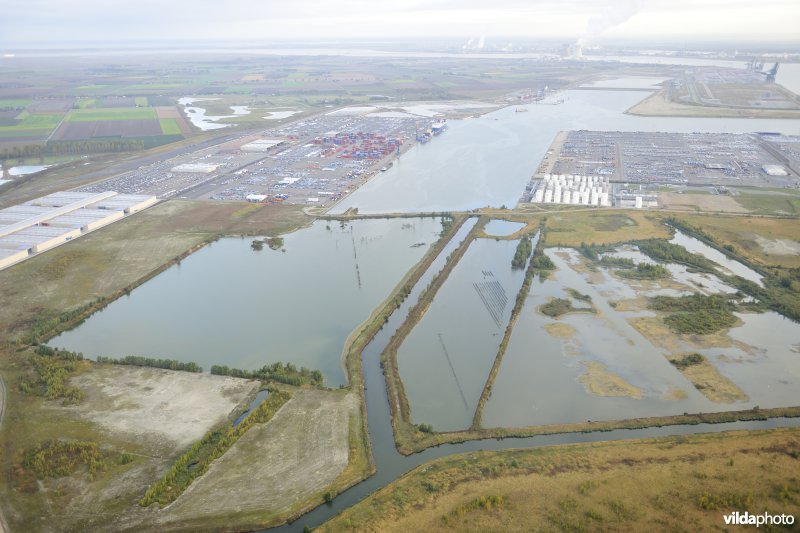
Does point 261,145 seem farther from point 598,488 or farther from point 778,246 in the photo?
point 598,488

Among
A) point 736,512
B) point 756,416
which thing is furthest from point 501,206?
point 736,512

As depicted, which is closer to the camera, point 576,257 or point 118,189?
point 576,257

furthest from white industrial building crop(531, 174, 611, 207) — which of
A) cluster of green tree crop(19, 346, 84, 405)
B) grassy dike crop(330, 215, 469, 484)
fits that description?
cluster of green tree crop(19, 346, 84, 405)

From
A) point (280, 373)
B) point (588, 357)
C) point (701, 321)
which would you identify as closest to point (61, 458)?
point (280, 373)

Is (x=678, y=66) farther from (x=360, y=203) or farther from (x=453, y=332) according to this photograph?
(x=453, y=332)

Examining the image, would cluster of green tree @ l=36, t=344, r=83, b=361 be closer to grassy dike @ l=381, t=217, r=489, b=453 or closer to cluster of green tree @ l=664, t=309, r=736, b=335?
grassy dike @ l=381, t=217, r=489, b=453
